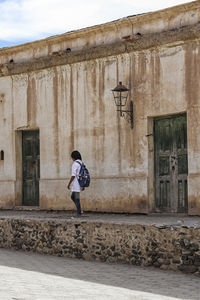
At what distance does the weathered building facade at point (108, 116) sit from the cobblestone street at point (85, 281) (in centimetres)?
292

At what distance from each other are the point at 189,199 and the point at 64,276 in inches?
155

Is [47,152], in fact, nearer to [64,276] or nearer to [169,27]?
[169,27]

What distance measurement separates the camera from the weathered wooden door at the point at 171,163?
13312 millimetres

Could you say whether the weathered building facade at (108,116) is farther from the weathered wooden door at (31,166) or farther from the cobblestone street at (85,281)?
the cobblestone street at (85,281)

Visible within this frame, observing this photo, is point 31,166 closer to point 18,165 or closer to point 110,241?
point 18,165

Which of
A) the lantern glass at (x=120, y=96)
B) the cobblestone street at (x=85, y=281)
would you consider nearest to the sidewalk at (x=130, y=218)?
the cobblestone street at (x=85, y=281)

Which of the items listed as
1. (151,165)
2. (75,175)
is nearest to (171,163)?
(151,165)

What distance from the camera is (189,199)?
42.0 ft

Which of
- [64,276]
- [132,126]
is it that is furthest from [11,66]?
[64,276]

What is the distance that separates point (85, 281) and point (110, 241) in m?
2.07

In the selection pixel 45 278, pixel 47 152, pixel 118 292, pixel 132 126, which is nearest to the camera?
pixel 118 292

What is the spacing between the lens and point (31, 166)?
56.0 feet

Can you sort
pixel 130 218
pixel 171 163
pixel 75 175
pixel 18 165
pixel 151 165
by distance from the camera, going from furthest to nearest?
1. pixel 18 165
2. pixel 151 165
3. pixel 171 163
4. pixel 75 175
5. pixel 130 218

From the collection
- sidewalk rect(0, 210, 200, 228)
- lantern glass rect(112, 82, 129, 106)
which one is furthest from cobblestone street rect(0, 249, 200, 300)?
lantern glass rect(112, 82, 129, 106)
